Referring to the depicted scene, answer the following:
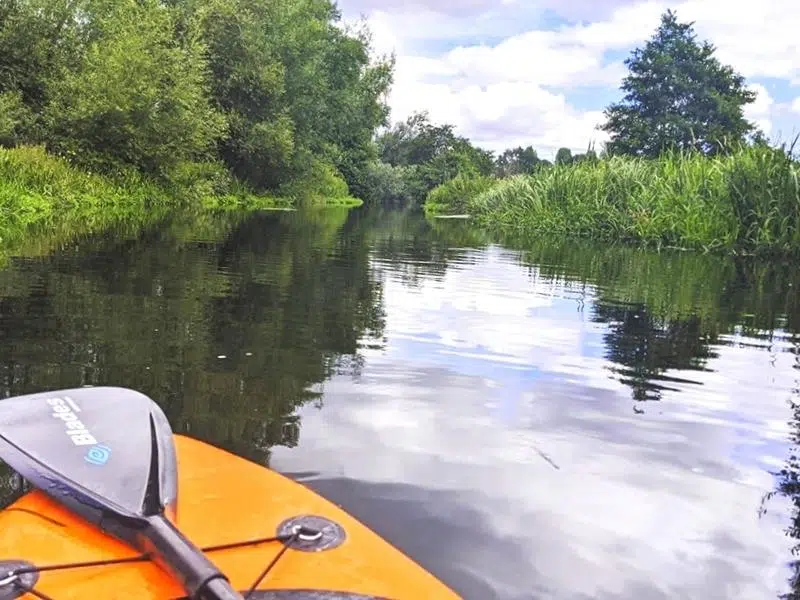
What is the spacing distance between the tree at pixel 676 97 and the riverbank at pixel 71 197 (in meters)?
26.1

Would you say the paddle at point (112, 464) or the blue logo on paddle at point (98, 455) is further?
the blue logo on paddle at point (98, 455)

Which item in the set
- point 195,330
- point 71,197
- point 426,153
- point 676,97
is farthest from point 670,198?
point 426,153

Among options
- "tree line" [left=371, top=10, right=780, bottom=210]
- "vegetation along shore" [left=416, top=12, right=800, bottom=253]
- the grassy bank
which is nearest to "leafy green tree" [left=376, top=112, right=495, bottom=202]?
"tree line" [left=371, top=10, right=780, bottom=210]

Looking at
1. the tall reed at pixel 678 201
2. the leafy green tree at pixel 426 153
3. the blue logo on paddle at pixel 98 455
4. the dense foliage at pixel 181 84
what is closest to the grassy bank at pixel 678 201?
the tall reed at pixel 678 201

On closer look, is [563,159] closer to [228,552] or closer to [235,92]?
[235,92]

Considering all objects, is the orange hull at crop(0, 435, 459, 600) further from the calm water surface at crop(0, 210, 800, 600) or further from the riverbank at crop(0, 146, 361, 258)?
the riverbank at crop(0, 146, 361, 258)

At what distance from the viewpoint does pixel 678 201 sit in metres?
13.6

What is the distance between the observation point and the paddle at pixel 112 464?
4.78ft

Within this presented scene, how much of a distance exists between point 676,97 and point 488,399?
4364cm

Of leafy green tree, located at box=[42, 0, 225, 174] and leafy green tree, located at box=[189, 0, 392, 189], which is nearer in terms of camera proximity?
leafy green tree, located at box=[42, 0, 225, 174]

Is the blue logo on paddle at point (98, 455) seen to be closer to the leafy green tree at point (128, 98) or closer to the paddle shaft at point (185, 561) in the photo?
the paddle shaft at point (185, 561)

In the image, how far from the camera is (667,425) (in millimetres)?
3473

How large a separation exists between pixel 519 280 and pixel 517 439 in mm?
5299

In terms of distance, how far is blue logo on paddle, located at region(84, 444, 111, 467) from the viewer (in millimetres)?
1840
